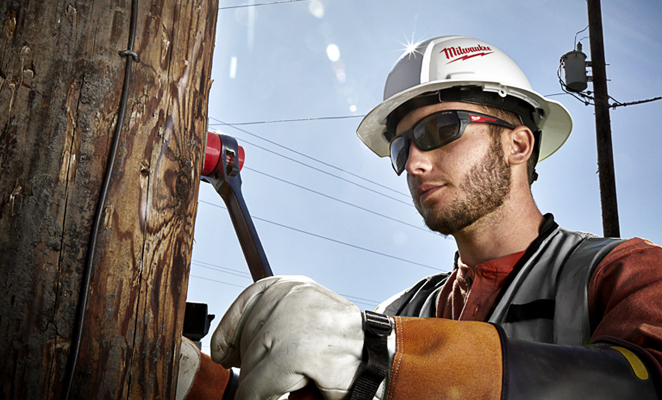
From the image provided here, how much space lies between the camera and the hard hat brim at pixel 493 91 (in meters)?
2.48

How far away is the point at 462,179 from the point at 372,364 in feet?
4.50

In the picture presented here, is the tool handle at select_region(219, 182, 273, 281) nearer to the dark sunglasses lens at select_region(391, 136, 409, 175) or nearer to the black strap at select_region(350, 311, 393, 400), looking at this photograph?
the dark sunglasses lens at select_region(391, 136, 409, 175)

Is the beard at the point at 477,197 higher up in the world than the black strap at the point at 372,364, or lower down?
higher up

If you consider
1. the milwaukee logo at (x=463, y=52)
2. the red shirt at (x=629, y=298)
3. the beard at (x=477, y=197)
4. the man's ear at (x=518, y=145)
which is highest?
the milwaukee logo at (x=463, y=52)

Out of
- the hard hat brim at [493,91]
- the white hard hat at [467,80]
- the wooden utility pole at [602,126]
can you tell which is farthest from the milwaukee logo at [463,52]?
the wooden utility pole at [602,126]

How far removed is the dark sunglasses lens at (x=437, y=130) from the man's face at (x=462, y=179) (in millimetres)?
34

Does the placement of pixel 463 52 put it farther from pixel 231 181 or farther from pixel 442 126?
pixel 231 181

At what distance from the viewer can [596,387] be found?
1.11 metres

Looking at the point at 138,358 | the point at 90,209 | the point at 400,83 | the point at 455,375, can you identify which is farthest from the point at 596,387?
the point at 400,83

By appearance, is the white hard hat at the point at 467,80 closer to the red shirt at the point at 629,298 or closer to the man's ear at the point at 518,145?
the man's ear at the point at 518,145

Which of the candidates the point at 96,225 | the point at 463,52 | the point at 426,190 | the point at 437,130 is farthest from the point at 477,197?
the point at 96,225

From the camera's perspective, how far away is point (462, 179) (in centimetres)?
226

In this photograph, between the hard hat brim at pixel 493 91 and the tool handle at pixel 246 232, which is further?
the tool handle at pixel 246 232

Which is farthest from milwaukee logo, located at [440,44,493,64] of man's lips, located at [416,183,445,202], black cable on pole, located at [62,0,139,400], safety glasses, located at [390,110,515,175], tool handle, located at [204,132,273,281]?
black cable on pole, located at [62,0,139,400]
